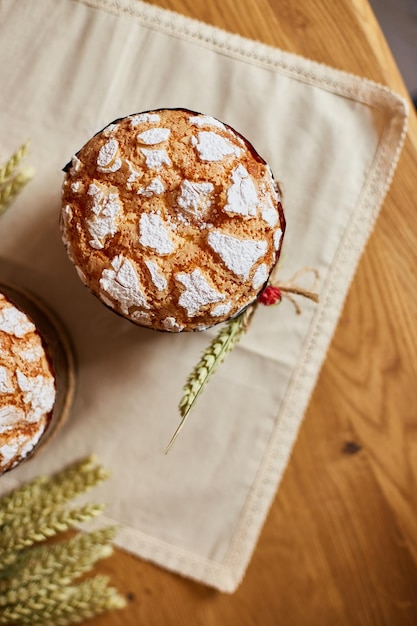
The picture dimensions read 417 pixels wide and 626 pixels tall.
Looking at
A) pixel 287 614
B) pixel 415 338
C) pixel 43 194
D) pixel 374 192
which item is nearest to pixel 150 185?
pixel 43 194

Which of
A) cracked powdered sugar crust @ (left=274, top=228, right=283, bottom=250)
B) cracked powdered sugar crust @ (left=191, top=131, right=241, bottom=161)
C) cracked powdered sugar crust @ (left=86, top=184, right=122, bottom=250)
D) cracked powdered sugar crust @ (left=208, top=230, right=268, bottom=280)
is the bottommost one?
cracked powdered sugar crust @ (left=86, top=184, right=122, bottom=250)

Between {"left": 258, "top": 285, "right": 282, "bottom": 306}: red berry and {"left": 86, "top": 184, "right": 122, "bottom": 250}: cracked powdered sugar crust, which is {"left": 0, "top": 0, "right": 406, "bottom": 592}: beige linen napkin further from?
{"left": 86, "top": 184, "right": 122, "bottom": 250}: cracked powdered sugar crust

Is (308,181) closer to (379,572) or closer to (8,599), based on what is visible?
(379,572)

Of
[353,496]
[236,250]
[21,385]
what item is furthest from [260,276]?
[353,496]

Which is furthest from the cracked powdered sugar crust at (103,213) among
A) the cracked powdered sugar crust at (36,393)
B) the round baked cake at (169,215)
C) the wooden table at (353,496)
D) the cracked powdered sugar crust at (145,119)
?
the wooden table at (353,496)

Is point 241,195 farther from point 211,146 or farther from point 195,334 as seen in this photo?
point 195,334

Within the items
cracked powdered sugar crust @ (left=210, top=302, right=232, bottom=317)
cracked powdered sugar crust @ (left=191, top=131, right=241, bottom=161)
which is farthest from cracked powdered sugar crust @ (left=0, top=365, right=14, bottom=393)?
cracked powdered sugar crust @ (left=191, top=131, right=241, bottom=161)

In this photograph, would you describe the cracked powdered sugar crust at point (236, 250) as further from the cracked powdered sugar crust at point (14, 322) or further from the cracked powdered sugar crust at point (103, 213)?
the cracked powdered sugar crust at point (14, 322)
